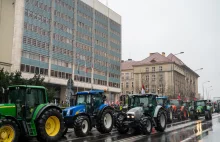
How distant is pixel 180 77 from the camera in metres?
89.4

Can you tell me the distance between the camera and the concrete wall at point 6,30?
35062 millimetres

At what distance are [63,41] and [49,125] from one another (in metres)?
37.8

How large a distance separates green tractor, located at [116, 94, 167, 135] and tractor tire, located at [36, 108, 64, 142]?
3881 mm

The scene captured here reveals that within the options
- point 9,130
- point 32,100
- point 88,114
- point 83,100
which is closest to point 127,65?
point 83,100

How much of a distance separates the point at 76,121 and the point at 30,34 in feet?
101

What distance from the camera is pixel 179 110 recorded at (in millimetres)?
25219

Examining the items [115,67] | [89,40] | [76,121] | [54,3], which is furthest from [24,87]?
[115,67]

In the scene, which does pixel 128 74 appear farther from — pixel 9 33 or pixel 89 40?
pixel 9 33

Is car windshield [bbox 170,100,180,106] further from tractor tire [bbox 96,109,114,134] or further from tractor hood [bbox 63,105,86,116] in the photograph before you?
tractor hood [bbox 63,105,86,116]

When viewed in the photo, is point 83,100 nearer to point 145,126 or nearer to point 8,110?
point 145,126

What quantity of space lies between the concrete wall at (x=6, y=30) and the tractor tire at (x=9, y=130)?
1102 inches

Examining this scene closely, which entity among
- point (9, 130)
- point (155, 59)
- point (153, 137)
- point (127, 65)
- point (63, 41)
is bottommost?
point (153, 137)

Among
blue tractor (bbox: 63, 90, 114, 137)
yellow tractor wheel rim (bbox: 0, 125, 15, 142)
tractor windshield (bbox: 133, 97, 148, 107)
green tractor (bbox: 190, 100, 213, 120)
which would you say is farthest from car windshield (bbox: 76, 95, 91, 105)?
green tractor (bbox: 190, 100, 213, 120)

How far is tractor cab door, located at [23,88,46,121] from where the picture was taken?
31.9 ft
